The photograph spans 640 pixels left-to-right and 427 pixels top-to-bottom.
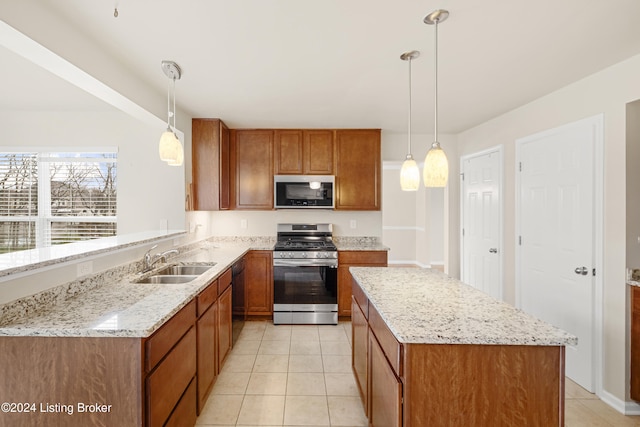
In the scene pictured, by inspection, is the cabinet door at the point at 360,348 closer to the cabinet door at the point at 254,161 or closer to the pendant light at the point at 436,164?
the pendant light at the point at 436,164

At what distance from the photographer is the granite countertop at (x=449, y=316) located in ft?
3.76

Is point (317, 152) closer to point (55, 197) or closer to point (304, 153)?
point (304, 153)

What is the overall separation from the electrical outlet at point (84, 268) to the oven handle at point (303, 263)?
6.39ft

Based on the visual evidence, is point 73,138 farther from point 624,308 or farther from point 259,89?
point 624,308

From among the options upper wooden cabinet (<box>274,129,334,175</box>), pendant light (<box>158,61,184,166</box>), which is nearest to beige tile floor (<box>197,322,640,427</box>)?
pendant light (<box>158,61,184,166</box>)

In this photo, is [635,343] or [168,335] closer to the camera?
[168,335]

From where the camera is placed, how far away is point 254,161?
3932 mm

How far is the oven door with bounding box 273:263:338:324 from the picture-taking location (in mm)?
3562

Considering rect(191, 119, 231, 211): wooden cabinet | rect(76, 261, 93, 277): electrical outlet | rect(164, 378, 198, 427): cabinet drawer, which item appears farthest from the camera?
rect(191, 119, 231, 211): wooden cabinet

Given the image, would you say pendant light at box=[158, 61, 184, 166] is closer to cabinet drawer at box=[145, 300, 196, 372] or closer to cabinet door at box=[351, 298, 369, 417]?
cabinet drawer at box=[145, 300, 196, 372]

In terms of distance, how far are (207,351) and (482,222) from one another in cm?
326

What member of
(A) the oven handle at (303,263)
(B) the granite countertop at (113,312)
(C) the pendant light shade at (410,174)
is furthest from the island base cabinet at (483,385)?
(A) the oven handle at (303,263)

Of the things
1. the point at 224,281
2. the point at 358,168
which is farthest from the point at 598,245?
the point at 224,281

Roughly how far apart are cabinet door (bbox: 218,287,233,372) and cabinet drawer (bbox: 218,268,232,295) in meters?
0.04
